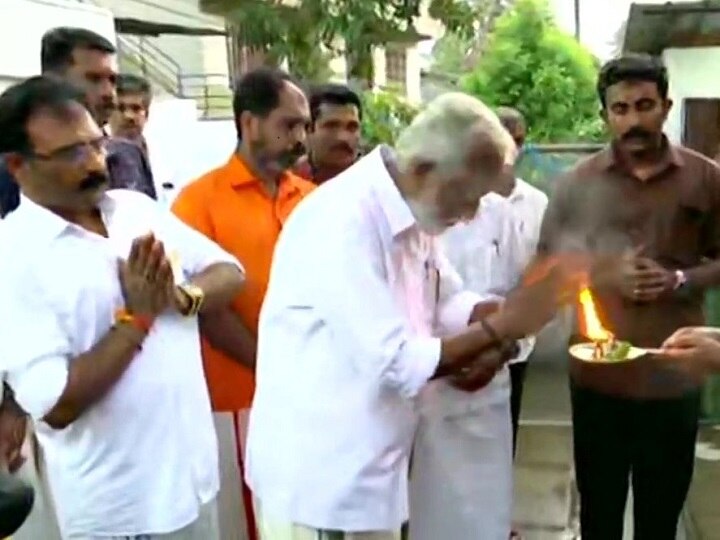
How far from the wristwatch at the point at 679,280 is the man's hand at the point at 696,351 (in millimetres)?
366

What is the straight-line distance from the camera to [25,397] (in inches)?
88.1

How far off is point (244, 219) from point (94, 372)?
136 cm

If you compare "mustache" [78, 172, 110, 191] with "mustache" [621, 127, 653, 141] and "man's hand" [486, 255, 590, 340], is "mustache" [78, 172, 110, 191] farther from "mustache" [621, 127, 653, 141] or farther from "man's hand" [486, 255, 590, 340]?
"mustache" [621, 127, 653, 141]

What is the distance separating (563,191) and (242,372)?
1.38 metres

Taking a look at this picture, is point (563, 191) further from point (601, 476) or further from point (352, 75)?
point (352, 75)

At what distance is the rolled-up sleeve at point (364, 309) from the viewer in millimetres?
2322

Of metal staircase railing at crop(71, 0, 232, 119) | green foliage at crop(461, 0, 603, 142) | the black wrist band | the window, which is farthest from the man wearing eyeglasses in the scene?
the window

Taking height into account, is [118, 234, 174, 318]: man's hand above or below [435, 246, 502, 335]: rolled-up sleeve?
above

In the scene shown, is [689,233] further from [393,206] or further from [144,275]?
[144,275]

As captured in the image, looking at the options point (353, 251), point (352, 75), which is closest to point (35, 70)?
point (353, 251)

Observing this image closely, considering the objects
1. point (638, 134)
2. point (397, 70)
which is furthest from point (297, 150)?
point (397, 70)

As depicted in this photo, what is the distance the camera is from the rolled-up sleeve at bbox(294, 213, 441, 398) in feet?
7.62

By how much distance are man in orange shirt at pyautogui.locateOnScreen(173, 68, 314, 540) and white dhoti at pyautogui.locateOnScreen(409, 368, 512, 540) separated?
0.64 m

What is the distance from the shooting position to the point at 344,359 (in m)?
2.42
